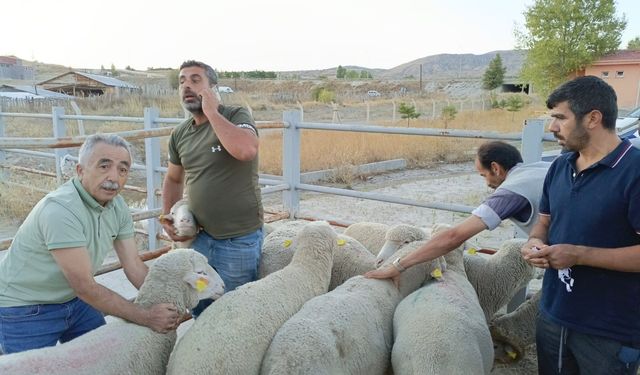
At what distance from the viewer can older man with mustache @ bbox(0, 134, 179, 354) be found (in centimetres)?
212

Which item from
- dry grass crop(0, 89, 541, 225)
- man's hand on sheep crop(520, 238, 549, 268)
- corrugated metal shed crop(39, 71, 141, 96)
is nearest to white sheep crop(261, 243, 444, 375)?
man's hand on sheep crop(520, 238, 549, 268)

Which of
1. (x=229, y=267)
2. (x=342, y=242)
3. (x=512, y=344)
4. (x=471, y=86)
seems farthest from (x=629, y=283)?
(x=471, y=86)

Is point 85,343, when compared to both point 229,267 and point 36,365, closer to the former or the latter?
point 36,365

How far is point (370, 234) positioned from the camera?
3916 mm

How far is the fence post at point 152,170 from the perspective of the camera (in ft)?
18.4

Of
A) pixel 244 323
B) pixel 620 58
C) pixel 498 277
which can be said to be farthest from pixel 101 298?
pixel 620 58

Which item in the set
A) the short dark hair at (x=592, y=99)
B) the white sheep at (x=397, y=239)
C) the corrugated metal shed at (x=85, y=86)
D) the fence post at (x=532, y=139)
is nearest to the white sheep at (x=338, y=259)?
the white sheep at (x=397, y=239)

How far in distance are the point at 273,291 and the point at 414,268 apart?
92 centimetres

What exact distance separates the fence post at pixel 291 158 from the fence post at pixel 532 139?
6.78 ft

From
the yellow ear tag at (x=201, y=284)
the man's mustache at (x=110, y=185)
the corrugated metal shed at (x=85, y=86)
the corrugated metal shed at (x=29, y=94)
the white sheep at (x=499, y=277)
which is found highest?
the corrugated metal shed at (x=85, y=86)

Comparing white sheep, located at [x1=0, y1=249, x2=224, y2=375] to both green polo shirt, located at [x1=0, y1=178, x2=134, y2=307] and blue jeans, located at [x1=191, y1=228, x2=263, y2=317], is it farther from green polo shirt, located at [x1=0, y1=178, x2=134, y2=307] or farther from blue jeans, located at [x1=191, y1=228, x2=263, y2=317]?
blue jeans, located at [x1=191, y1=228, x2=263, y2=317]

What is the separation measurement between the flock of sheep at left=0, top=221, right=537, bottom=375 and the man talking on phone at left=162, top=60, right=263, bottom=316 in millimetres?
356

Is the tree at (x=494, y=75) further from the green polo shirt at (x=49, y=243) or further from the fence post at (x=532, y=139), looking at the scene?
the green polo shirt at (x=49, y=243)

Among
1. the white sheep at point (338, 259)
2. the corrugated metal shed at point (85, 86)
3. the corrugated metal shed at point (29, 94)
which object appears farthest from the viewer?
the corrugated metal shed at point (85, 86)
